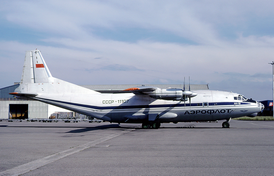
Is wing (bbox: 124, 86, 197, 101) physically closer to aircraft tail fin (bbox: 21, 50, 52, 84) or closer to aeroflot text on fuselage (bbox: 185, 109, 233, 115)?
aeroflot text on fuselage (bbox: 185, 109, 233, 115)

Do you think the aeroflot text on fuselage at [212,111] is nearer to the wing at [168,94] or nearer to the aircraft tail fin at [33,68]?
the wing at [168,94]

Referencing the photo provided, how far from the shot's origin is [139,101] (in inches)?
1184

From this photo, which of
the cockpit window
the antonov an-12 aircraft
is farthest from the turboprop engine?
the cockpit window

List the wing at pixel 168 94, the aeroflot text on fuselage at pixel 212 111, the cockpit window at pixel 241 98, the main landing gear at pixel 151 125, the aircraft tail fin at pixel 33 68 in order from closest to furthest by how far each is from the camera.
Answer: the wing at pixel 168 94, the aeroflot text on fuselage at pixel 212 111, the cockpit window at pixel 241 98, the main landing gear at pixel 151 125, the aircraft tail fin at pixel 33 68

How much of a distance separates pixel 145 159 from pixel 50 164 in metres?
3.76

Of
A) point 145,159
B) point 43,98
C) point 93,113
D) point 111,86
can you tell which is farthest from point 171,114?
point 111,86

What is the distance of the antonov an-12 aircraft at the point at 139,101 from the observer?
29250 millimetres

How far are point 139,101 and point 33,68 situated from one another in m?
14.0

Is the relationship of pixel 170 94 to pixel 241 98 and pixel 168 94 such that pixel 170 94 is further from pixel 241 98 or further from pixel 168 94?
pixel 241 98

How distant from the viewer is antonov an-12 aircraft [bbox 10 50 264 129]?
96.0ft

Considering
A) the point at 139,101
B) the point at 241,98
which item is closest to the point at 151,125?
the point at 139,101

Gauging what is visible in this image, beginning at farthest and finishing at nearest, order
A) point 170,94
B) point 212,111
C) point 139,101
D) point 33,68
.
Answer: point 33,68
point 139,101
point 212,111
point 170,94

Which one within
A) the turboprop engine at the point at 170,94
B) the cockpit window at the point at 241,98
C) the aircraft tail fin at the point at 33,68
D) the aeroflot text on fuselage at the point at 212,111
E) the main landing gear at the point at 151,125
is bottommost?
the main landing gear at the point at 151,125

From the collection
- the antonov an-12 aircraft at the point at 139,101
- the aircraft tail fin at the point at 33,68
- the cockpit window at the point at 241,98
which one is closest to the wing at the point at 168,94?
the antonov an-12 aircraft at the point at 139,101
